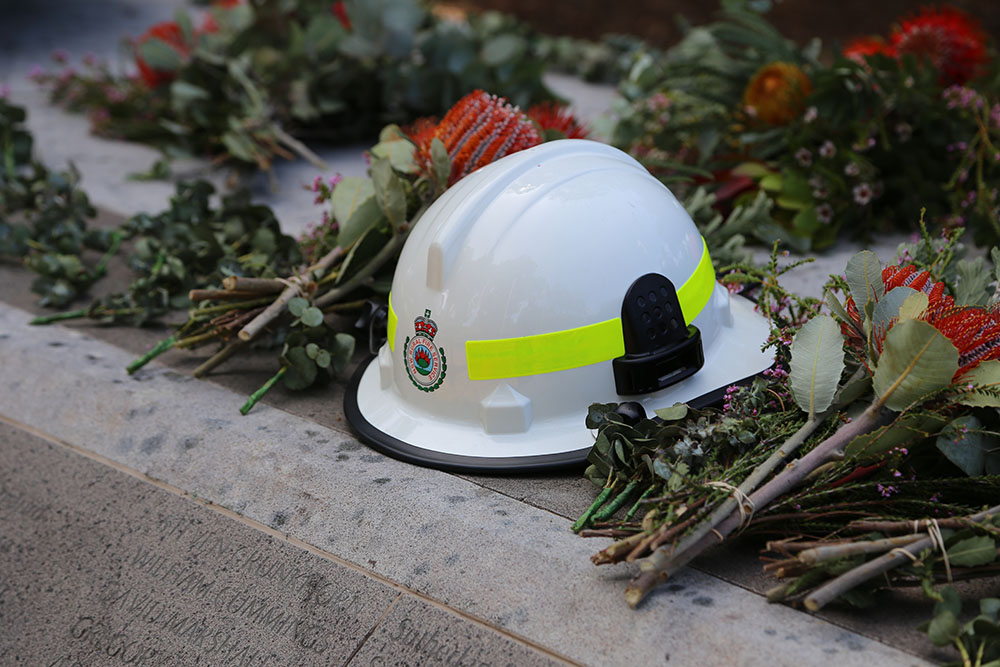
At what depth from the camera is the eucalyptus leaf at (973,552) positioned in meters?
1.33

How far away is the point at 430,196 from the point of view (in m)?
2.39

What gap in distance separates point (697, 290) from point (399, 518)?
2.72ft

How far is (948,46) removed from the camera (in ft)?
10.2

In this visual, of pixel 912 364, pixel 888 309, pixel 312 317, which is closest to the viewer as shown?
pixel 912 364

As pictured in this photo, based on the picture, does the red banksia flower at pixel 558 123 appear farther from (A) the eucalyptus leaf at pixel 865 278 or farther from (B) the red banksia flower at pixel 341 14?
(B) the red banksia flower at pixel 341 14

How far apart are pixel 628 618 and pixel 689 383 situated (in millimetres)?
641

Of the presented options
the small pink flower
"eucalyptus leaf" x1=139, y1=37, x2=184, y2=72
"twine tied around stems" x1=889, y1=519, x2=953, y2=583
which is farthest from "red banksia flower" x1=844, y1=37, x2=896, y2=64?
"eucalyptus leaf" x1=139, y1=37, x2=184, y2=72

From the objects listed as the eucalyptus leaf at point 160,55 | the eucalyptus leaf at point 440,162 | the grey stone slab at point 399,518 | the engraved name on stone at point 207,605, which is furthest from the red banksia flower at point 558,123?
the eucalyptus leaf at point 160,55

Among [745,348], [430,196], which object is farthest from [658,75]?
[745,348]

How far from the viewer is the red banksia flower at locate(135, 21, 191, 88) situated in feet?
13.1

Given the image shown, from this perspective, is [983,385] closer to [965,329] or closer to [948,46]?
[965,329]

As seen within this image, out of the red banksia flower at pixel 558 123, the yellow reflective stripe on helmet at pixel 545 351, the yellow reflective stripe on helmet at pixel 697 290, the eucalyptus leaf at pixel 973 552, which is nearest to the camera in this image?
the eucalyptus leaf at pixel 973 552

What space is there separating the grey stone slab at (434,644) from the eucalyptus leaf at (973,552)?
639 mm

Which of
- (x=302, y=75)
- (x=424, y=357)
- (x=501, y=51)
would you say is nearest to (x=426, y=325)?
(x=424, y=357)
